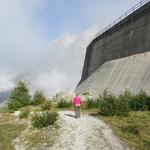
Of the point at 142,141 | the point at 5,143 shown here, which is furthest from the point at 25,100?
the point at 142,141

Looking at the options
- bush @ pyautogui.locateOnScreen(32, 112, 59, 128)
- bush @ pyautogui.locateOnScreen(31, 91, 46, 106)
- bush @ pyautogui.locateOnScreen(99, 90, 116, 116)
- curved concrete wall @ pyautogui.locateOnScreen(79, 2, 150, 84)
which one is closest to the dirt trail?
bush @ pyautogui.locateOnScreen(32, 112, 59, 128)

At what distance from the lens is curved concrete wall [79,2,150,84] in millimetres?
39281

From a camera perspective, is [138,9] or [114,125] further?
[138,9]

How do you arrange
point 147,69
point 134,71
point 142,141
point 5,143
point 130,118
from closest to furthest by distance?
point 142,141, point 5,143, point 130,118, point 147,69, point 134,71

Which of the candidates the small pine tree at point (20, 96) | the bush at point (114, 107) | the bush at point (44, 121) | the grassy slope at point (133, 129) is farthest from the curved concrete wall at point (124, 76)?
the bush at point (44, 121)

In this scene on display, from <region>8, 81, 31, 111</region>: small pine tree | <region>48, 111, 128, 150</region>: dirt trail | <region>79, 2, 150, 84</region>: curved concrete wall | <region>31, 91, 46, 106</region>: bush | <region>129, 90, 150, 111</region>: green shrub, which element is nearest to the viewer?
<region>48, 111, 128, 150</region>: dirt trail

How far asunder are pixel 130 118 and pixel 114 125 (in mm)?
2273

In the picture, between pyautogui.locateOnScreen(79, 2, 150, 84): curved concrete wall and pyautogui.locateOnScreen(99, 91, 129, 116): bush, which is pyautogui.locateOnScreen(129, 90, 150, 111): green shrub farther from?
pyautogui.locateOnScreen(79, 2, 150, 84): curved concrete wall

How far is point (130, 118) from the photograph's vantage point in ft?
73.2

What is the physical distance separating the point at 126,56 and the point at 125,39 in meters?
2.63

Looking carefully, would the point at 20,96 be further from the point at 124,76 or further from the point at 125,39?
the point at 125,39

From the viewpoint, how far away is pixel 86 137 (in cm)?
1827

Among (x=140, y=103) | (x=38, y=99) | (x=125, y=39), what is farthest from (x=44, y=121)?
(x=125, y=39)

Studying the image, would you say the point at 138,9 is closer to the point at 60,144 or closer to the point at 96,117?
the point at 96,117
